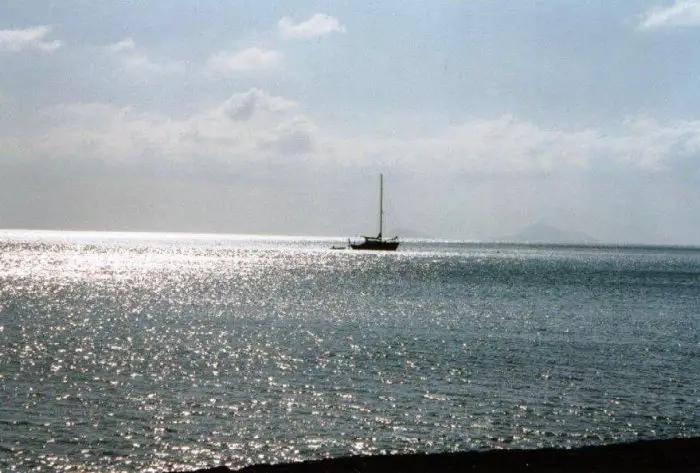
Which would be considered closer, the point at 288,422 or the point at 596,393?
the point at 288,422

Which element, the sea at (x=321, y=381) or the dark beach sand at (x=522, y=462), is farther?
the sea at (x=321, y=381)

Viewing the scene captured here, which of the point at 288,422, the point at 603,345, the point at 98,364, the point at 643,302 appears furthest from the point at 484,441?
the point at 643,302

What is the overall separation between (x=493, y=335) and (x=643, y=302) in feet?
152

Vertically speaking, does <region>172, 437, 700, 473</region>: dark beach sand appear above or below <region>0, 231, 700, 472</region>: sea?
above

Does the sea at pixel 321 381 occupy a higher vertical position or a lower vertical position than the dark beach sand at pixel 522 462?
lower

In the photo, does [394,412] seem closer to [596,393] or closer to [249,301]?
[596,393]

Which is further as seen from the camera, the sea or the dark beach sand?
the sea

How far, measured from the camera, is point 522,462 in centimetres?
2262

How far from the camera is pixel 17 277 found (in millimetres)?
135500

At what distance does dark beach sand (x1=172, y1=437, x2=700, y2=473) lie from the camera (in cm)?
2180

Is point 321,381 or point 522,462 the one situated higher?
point 522,462

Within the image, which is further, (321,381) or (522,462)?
(321,381)

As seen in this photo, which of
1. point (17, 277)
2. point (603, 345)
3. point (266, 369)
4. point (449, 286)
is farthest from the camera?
point (17, 277)

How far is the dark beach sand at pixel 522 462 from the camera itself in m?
21.8
